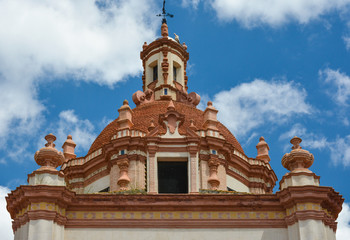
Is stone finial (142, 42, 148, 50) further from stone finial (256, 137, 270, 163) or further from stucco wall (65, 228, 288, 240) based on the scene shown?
stucco wall (65, 228, 288, 240)

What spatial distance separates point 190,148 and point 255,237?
287 inches

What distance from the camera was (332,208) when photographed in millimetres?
22906

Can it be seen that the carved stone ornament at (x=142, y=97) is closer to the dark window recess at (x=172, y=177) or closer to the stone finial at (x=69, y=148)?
the stone finial at (x=69, y=148)

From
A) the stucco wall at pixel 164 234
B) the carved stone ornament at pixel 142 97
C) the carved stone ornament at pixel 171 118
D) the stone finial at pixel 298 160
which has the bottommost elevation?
the stucco wall at pixel 164 234

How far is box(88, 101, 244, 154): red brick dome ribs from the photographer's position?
3447cm

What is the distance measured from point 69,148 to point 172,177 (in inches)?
390

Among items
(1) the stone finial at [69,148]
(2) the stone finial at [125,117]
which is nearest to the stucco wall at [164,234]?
(2) the stone finial at [125,117]

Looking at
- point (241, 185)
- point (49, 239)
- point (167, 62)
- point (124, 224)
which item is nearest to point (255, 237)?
point (124, 224)

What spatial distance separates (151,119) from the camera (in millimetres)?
34594

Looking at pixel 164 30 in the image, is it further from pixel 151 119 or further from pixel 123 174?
pixel 123 174

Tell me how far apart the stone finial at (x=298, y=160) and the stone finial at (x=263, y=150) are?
519 inches

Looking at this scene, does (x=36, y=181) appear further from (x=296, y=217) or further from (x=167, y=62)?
(x=167, y=62)

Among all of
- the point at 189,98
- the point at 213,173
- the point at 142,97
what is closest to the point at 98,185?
the point at 213,173

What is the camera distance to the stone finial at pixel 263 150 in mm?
36938
